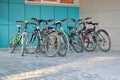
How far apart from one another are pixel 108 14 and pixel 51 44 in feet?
8.42

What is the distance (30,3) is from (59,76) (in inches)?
195

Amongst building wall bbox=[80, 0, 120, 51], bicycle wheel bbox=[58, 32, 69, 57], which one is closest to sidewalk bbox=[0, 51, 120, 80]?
bicycle wheel bbox=[58, 32, 69, 57]

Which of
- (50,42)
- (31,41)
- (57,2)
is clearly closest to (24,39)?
(31,41)

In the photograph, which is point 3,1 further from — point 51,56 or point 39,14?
point 51,56

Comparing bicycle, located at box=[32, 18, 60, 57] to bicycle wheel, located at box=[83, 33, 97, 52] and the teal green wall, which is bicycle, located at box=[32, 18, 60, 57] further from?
the teal green wall

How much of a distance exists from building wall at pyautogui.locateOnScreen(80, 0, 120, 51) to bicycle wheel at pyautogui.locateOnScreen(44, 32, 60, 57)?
232 centimetres

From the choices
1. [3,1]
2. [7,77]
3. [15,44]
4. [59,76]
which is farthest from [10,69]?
[3,1]

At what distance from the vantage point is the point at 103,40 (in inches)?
355

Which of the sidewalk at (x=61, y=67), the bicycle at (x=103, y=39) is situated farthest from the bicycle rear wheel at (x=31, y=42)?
the bicycle at (x=103, y=39)

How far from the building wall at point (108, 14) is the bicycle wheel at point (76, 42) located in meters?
1.17

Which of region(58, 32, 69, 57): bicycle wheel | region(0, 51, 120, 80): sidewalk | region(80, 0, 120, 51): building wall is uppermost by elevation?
region(80, 0, 120, 51): building wall

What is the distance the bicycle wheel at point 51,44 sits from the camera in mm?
7788

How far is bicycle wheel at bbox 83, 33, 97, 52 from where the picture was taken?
9078 millimetres

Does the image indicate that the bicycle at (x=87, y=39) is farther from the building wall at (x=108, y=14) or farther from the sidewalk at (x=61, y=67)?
the building wall at (x=108, y=14)
